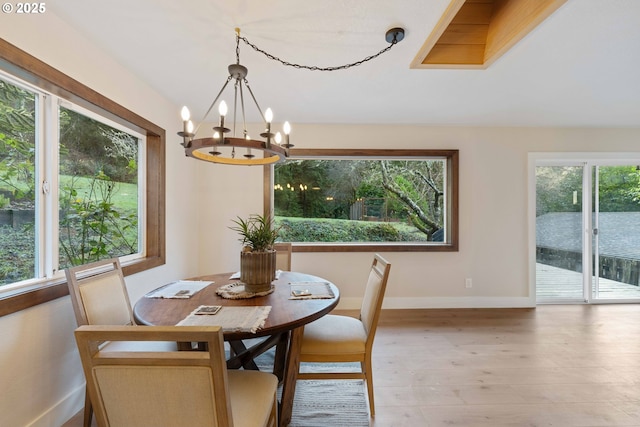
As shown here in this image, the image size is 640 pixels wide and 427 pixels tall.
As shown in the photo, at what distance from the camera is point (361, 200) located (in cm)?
355

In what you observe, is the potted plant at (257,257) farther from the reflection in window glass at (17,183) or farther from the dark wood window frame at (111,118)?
the reflection in window glass at (17,183)

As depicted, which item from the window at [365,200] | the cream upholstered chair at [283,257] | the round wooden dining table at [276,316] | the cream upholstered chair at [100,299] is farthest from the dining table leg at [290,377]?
the window at [365,200]

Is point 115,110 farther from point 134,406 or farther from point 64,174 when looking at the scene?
point 134,406

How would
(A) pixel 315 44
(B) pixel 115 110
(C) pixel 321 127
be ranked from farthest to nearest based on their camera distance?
(C) pixel 321 127, (B) pixel 115 110, (A) pixel 315 44

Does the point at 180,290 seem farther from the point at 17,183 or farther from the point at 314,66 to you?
the point at 314,66

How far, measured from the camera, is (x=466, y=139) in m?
3.46

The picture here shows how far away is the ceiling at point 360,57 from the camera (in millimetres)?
1518

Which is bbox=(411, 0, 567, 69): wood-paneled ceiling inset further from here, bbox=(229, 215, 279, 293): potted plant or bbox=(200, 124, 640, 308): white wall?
bbox=(229, 215, 279, 293): potted plant

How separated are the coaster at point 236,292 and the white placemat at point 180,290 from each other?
0.54 ft

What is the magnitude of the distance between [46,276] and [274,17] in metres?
2.07

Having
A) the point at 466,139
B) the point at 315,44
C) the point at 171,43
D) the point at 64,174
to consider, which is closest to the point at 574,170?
the point at 466,139

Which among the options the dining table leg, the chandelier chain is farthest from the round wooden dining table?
the chandelier chain

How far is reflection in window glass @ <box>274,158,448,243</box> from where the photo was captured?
3520 mm

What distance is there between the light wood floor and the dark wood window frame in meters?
0.83
